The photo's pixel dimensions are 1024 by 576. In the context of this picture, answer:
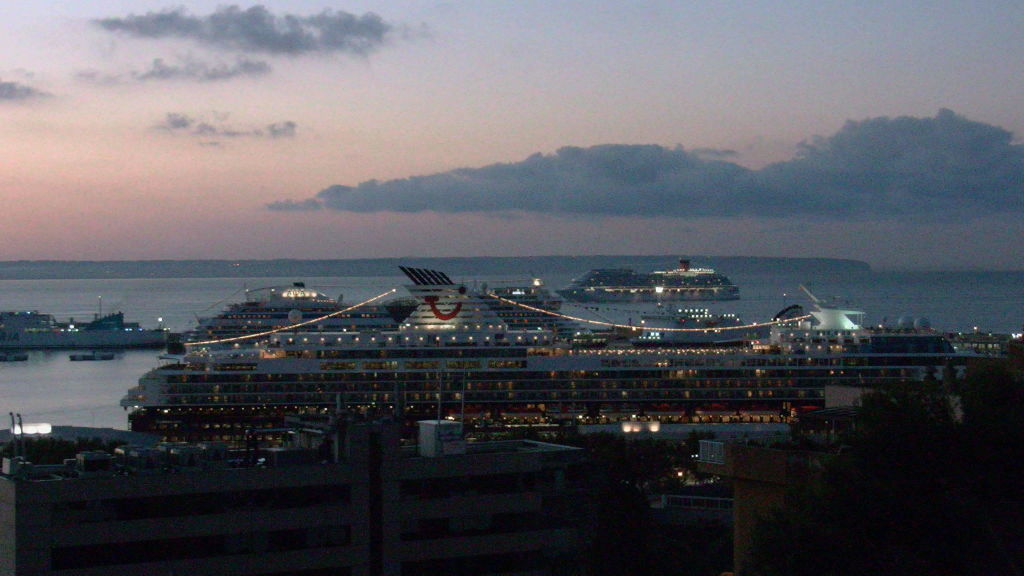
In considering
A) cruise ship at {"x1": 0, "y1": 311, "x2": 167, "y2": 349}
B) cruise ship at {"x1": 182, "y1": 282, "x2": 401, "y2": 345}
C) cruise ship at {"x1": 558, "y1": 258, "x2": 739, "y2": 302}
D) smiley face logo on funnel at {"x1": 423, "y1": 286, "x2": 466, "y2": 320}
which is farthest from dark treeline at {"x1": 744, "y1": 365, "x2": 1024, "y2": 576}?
cruise ship at {"x1": 558, "y1": 258, "x2": 739, "y2": 302}

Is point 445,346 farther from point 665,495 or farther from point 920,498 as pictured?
point 920,498

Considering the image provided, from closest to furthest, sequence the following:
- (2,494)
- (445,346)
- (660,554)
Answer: (2,494)
(660,554)
(445,346)

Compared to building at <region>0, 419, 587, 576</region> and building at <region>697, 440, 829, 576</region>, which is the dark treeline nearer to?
building at <region>697, 440, 829, 576</region>

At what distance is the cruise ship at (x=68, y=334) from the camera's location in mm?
86188

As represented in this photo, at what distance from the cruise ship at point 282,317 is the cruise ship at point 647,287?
89.4 metres

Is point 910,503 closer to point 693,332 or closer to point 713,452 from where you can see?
point 713,452

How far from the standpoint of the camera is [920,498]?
39.0 feet

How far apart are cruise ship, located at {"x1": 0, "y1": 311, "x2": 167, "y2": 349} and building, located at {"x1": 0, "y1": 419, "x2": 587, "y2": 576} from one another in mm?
74547

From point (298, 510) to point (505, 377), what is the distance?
29.6 m

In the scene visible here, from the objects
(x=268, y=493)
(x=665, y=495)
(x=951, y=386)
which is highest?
(x=951, y=386)

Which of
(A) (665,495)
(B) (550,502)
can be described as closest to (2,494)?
(B) (550,502)

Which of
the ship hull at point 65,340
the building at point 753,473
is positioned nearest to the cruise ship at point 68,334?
the ship hull at point 65,340

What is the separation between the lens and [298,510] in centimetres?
1415

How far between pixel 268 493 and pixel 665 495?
1302 cm
